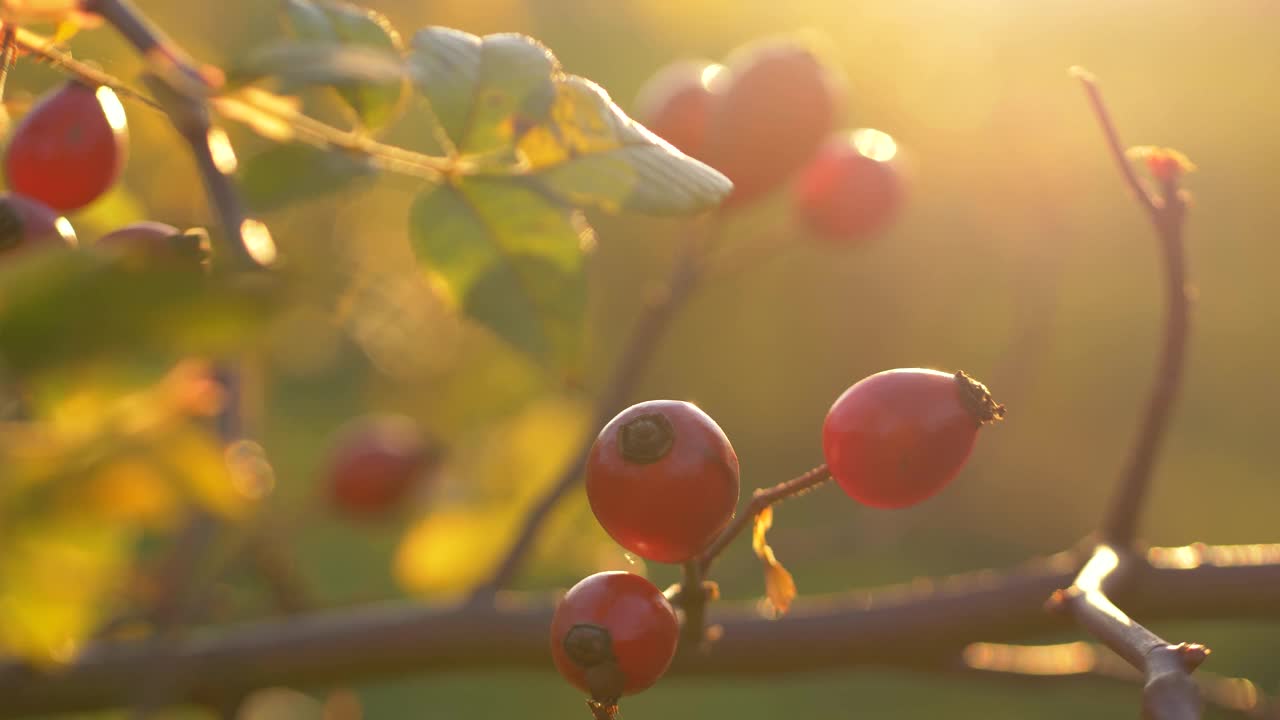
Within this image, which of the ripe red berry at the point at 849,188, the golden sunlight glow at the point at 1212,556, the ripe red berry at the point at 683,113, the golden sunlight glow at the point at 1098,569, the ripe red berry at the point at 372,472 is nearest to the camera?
the golden sunlight glow at the point at 1098,569

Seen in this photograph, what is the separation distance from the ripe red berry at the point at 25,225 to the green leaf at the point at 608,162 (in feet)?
1.44

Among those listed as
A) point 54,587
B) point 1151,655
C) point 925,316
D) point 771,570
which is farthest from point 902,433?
point 925,316

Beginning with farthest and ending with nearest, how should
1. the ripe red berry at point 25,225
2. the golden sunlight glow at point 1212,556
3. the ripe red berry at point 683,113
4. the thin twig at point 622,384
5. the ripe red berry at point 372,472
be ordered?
the ripe red berry at point 372,472
the ripe red berry at point 683,113
the thin twig at point 622,384
the golden sunlight glow at point 1212,556
the ripe red berry at point 25,225

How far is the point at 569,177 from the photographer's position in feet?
3.64

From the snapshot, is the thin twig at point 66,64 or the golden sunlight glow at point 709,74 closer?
the thin twig at point 66,64

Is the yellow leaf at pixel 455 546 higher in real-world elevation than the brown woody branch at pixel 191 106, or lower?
lower

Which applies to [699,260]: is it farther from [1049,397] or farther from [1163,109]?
[1049,397]

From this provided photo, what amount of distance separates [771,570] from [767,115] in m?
1.20

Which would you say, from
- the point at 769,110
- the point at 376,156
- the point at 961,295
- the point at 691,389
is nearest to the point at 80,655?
the point at 376,156

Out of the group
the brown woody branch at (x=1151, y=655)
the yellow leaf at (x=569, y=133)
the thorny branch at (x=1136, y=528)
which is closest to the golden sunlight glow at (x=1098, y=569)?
the thorny branch at (x=1136, y=528)

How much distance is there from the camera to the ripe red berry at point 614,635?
100 cm

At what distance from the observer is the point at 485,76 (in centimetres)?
108

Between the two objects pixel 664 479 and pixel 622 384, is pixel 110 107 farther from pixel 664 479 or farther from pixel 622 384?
pixel 622 384

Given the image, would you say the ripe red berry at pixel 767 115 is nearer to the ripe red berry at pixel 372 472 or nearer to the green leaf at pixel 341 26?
the green leaf at pixel 341 26
